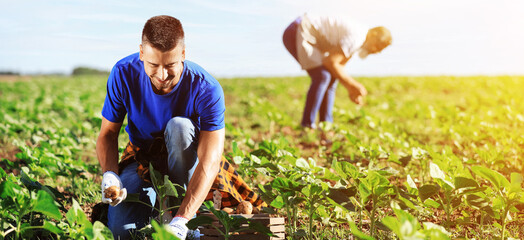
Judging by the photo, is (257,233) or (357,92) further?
(357,92)

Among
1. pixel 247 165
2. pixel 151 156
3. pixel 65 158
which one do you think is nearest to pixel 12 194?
pixel 151 156

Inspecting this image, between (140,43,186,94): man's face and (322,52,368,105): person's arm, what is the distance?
2.35 metres

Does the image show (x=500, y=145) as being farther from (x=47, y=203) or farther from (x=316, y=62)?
(x=47, y=203)

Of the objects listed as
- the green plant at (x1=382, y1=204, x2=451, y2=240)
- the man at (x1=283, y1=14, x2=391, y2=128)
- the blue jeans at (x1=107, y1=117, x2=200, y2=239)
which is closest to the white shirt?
the man at (x1=283, y1=14, x2=391, y2=128)

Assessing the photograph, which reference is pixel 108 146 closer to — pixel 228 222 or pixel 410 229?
pixel 228 222

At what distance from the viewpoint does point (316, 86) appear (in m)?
4.52

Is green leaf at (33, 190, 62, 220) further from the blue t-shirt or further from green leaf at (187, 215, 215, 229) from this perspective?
the blue t-shirt

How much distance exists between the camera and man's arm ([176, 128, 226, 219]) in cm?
188

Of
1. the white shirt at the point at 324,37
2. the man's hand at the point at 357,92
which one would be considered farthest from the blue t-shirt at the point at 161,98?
the white shirt at the point at 324,37

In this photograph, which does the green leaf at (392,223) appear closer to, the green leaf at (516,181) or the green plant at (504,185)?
the green plant at (504,185)

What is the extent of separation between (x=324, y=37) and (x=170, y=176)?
2.57 metres

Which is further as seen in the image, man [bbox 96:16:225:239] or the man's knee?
the man's knee

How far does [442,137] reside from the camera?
514cm

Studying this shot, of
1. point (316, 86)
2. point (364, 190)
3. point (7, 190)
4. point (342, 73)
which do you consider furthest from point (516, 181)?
point (316, 86)
